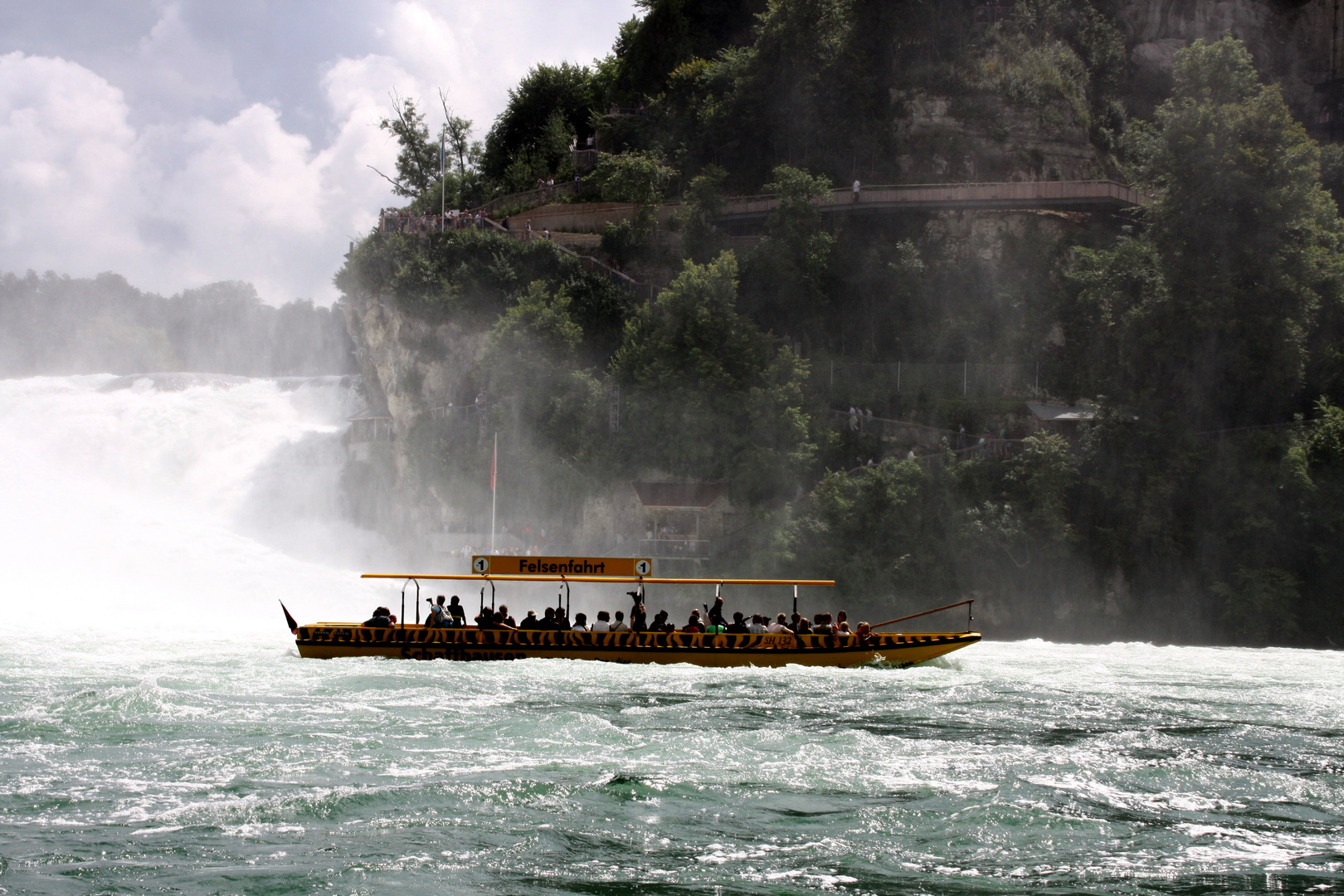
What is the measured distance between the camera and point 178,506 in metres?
60.1

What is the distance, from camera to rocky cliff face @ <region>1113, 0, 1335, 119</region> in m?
62.1

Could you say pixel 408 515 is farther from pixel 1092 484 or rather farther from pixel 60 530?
pixel 1092 484

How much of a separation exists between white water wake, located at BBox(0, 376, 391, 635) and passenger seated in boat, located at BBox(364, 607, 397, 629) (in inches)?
401

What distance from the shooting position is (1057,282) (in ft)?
172

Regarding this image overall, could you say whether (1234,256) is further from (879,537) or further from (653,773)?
(653,773)

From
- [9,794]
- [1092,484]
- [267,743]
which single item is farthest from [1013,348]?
[9,794]

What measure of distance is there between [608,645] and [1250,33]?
56571 mm

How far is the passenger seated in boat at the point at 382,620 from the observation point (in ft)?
93.4

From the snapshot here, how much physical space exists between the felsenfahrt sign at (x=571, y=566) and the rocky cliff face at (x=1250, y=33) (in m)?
50.3

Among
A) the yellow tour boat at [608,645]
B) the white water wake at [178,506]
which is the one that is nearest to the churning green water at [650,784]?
the yellow tour boat at [608,645]

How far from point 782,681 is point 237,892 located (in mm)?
16331

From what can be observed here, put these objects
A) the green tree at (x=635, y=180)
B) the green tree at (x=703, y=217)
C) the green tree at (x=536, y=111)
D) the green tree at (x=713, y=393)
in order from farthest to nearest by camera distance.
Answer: the green tree at (x=536, y=111), the green tree at (x=635, y=180), the green tree at (x=703, y=217), the green tree at (x=713, y=393)

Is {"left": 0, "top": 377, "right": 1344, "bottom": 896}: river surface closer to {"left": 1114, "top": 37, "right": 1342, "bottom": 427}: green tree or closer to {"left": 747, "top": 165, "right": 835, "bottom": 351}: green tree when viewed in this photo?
{"left": 1114, "top": 37, "right": 1342, "bottom": 427}: green tree

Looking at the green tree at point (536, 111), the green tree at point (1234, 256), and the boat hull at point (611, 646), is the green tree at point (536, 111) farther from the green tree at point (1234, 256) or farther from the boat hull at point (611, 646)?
the boat hull at point (611, 646)
